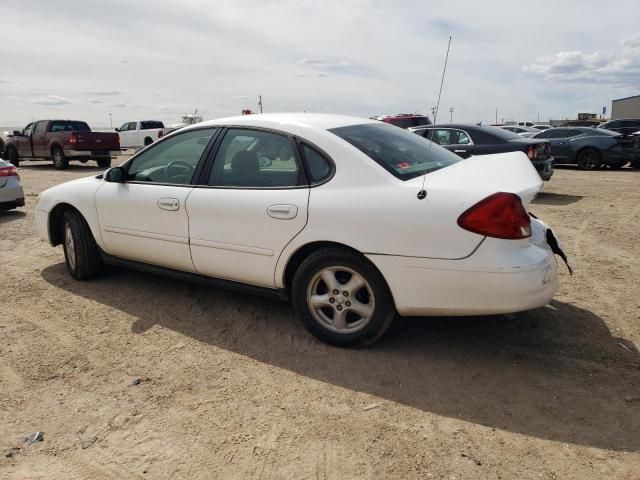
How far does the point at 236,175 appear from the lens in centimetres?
375

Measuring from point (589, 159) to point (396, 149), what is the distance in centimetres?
1420

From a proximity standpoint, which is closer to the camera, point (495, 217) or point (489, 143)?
point (495, 217)

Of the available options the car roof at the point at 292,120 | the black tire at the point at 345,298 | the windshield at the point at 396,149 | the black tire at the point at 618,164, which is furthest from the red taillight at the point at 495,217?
the black tire at the point at 618,164

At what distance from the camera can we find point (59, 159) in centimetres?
1727

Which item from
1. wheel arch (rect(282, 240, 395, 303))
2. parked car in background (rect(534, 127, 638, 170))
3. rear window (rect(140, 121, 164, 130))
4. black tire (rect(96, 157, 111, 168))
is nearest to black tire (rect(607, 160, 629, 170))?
parked car in background (rect(534, 127, 638, 170))

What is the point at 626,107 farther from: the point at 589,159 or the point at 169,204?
the point at 169,204

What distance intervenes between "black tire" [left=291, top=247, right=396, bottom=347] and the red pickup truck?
1583cm

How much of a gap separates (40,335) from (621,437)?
374cm

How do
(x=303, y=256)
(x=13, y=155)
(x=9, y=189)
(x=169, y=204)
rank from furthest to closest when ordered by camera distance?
(x=13, y=155) < (x=9, y=189) < (x=169, y=204) < (x=303, y=256)

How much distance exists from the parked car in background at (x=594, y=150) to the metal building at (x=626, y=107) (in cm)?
4902

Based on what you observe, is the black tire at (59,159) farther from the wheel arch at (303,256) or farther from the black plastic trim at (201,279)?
the wheel arch at (303,256)

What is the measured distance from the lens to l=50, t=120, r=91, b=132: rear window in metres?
17.7

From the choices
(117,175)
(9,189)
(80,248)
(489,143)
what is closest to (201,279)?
(117,175)

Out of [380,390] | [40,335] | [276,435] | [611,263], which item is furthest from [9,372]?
[611,263]
